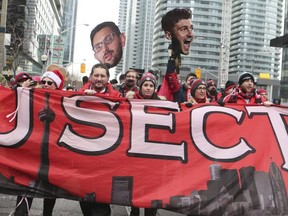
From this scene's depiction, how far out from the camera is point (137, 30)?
349ft

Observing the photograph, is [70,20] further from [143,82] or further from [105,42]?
[143,82]

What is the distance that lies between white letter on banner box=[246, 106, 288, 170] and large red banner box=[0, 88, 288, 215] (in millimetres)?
13

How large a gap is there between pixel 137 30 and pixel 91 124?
104 m

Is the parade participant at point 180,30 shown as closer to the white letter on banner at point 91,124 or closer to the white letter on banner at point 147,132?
the white letter on banner at point 147,132

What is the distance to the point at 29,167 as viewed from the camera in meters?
4.25

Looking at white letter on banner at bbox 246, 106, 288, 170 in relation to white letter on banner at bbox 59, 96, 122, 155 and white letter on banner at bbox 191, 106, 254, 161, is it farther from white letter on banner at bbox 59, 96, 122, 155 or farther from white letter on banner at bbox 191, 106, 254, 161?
white letter on banner at bbox 59, 96, 122, 155

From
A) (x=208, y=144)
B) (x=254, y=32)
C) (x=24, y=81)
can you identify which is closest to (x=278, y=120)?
(x=208, y=144)

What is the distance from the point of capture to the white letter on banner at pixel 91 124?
436cm

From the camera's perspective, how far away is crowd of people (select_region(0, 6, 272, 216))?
16.1 feet

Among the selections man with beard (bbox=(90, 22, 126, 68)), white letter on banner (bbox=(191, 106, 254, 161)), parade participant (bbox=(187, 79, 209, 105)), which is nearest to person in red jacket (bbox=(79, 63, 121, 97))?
white letter on banner (bbox=(191, 106, 254, 161))

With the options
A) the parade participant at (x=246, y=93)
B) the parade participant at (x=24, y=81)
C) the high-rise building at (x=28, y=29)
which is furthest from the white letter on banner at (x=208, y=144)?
the high-rise building at (x=28, y=29)

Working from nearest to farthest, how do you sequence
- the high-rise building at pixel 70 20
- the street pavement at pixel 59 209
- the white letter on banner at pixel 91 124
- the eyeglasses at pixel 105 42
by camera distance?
the white letter on banner at pixel 91 124 → the street pavement at pixel 59 209 → the eyeglasses at pixel 105 42 → the high-rise building at pixel 70 20

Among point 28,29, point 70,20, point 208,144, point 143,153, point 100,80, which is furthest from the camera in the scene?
point 70,20

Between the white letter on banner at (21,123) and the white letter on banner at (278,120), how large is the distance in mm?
2473
